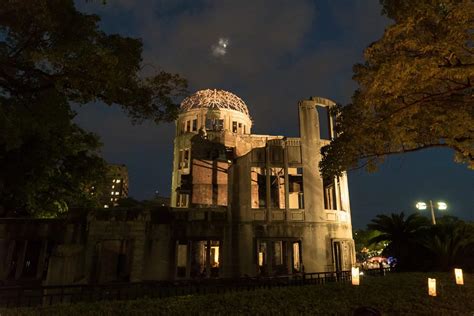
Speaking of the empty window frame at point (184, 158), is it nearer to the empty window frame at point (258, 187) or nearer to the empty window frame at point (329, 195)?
the empty window frame at point (258, 187)

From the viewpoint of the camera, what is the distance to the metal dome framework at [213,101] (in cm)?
3553

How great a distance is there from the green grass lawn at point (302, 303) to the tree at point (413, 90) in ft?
18.7

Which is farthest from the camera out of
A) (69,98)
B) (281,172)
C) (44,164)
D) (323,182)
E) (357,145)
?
(281,172)

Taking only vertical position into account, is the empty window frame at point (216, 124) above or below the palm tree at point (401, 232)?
above

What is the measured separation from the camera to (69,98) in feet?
40.3

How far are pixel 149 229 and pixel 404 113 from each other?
15.6 meters

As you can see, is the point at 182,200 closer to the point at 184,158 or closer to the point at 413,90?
the point at 184,158

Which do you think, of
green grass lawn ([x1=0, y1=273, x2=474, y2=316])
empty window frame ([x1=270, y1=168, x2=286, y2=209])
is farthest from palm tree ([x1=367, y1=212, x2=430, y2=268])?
green grass lawn ([x1=0, y1=273, x2=474, y2=316])

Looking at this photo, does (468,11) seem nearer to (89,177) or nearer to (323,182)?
(323,182)

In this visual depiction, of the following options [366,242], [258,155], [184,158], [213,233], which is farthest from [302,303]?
[184,158]

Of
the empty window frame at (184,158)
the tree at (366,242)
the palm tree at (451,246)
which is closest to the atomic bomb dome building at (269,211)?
the tree at (366,242)

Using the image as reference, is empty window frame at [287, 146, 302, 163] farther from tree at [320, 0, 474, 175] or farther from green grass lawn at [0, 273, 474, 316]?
green grass lawn at [0, 273, 474, 316]

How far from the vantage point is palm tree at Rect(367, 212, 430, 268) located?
61.9 feet

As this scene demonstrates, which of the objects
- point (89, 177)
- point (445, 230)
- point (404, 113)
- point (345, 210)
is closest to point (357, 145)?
point (404, 113)
